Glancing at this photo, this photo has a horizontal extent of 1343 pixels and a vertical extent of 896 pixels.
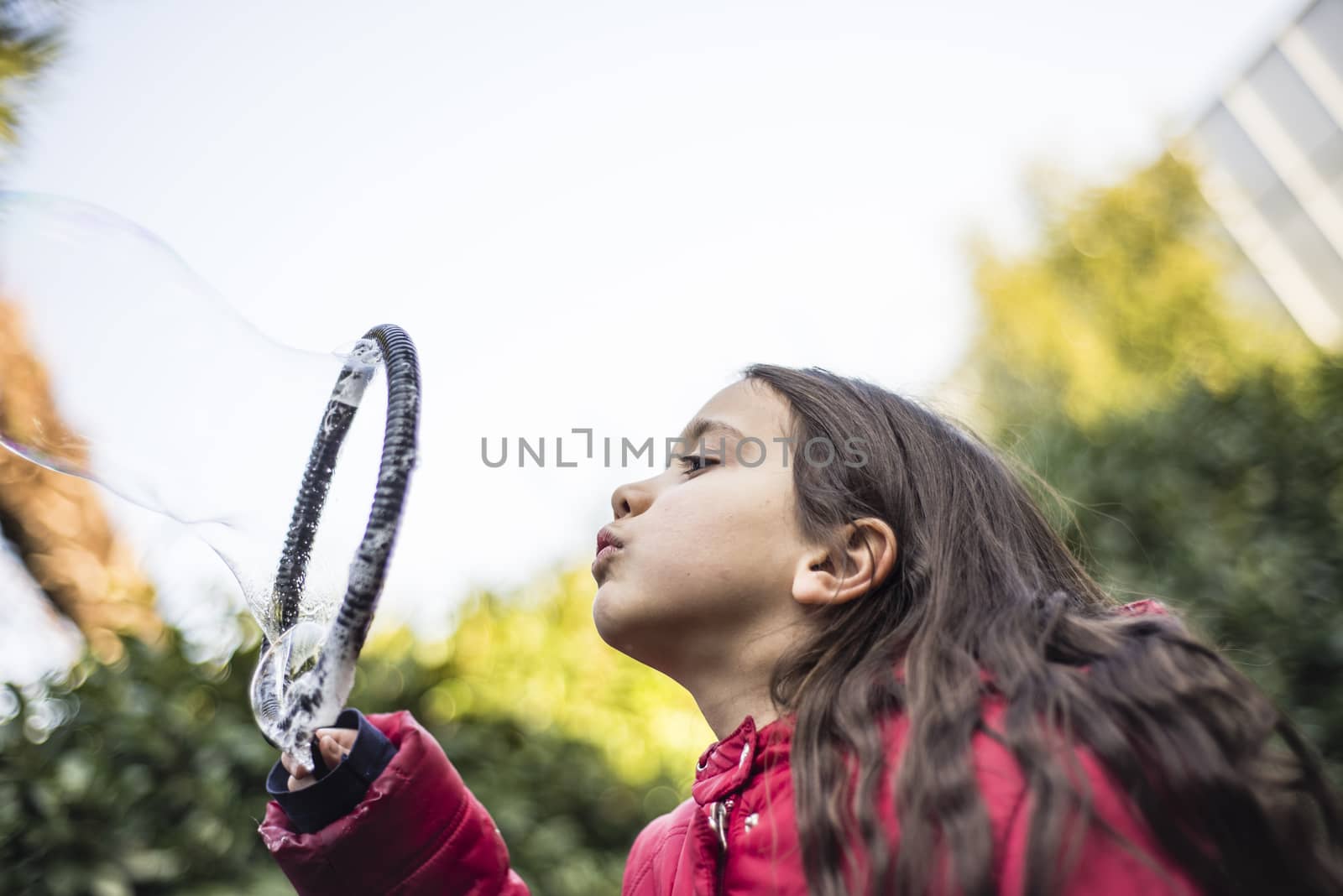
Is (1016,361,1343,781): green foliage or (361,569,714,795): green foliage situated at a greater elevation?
(1016,361,1343,781): green foliage

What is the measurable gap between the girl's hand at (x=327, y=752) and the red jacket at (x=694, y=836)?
8 centimetres

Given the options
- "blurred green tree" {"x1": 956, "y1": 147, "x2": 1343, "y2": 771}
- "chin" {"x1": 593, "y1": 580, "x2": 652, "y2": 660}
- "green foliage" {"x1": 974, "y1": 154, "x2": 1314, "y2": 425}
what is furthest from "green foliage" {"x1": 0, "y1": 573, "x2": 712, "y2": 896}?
"green foliage" {"x1": 974, "y1": 154, "x2": 1314, "y2": 425}

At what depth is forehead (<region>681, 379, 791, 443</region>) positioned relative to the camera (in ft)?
5.94

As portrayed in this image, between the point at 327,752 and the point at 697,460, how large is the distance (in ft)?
2.73

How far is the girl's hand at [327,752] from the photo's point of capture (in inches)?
58.7

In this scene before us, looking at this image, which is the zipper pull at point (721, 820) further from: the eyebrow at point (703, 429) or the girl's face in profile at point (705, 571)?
the eyebrow at point (703, 429)

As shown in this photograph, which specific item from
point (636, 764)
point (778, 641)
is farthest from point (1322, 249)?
point (778, 641)

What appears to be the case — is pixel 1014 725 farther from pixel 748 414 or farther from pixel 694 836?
pixel 748 414

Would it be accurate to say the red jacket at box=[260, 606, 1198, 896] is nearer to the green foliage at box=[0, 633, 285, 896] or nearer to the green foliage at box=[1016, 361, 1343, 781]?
the green foliage at box=[0, 633, 285, 896]

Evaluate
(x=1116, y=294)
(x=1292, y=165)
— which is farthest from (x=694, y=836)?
(x=1292, y=165)

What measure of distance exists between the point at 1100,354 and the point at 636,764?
12.5 m

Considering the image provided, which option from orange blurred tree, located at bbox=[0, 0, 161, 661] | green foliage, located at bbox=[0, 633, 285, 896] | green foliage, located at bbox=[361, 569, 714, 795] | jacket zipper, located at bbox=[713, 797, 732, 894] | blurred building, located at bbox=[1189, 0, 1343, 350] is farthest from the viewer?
blurred building, located at bbox=[1189, 0, 1343, 350]

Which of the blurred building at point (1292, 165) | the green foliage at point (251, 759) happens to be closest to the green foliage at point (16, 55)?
the green foliage at point (251, 759)

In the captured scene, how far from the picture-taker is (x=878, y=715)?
1318 mm
